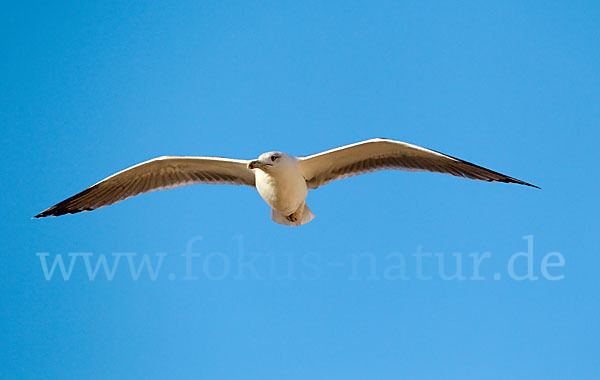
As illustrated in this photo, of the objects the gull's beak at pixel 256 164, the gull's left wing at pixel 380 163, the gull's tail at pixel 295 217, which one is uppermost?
the gull's left wing at pixel 380 163

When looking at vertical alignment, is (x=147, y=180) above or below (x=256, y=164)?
above

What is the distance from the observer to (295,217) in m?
7.05

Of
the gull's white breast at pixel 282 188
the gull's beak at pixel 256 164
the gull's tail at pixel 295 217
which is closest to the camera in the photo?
the gull's beak at pixel 256 164

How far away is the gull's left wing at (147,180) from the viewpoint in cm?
705

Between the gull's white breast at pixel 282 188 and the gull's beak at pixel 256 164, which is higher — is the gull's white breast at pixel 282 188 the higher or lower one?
the lower one

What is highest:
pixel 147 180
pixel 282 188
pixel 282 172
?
pixel 147 180

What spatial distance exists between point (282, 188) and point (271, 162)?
298mm

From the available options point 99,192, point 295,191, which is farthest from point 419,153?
point 99,192

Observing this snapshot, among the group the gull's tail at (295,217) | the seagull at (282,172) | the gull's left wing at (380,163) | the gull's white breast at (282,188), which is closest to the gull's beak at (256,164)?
the seagull at (282,172)

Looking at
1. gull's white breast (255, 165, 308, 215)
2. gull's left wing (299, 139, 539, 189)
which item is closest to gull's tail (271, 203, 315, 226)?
gull's white breast (255, 165, 308, 215)

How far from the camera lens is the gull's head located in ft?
21.0

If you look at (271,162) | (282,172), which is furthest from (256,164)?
(282,172)

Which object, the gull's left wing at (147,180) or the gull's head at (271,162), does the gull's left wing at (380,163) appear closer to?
the gull's head at (271,162)

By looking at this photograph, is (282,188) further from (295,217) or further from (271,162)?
(295,217)
